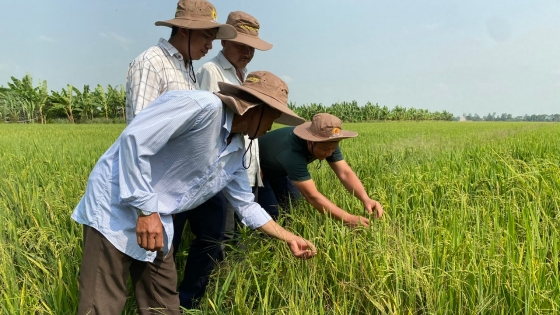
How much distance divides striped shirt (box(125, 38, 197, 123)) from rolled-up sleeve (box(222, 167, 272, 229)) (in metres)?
0.56

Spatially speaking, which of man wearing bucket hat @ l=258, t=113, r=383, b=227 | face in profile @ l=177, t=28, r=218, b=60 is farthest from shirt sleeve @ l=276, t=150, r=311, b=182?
face in profile @ l=177, t=28, r=218, b=60

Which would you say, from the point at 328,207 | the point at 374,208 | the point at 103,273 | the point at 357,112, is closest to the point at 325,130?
the point at 328,207

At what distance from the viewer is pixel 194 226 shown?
2076 millimetres

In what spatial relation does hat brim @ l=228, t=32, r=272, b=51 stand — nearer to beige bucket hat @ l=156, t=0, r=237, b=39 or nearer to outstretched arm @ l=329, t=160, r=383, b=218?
beige bucket hat @ l=156, t=0, r=237, b=39

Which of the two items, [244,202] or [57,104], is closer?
[244,202]

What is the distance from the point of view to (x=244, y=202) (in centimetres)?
174

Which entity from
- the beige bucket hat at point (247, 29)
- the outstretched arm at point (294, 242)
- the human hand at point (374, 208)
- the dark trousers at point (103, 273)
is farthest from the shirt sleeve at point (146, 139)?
the human hand at point (374, 208)

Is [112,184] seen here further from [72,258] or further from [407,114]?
[407,114]

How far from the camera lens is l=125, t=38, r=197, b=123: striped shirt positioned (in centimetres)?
181

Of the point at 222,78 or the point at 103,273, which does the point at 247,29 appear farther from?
the point at 103,273

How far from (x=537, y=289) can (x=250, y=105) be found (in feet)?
3.64

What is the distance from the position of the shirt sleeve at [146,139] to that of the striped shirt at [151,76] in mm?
557

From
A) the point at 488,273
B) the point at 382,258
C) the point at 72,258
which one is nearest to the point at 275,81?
the point at 382,258

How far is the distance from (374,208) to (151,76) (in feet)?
4.55
